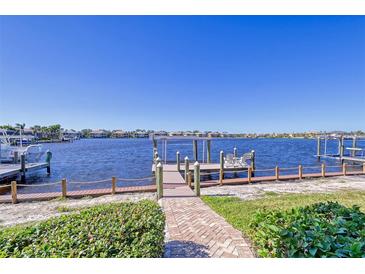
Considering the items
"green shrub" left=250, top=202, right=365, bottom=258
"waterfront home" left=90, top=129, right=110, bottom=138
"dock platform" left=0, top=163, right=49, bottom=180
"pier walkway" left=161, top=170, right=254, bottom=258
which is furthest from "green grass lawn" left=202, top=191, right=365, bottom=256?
"waterfront home" left=90, top=129, right=110, bottom=138

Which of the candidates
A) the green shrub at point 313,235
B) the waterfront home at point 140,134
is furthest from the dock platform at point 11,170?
the waterfront home at point 140,134

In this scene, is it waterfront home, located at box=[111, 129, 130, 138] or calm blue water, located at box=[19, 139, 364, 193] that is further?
waterfront home, located at box=[111, 129, 130, 138]

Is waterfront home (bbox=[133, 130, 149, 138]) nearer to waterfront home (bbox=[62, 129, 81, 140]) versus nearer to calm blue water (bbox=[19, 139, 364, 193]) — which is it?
waterfront home (bbox=[62, 129, 81, 140])

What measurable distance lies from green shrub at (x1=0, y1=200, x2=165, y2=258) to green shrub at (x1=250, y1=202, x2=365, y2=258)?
1480 millimetres

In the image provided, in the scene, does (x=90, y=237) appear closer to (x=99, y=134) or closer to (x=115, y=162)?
(x=115, y=162)

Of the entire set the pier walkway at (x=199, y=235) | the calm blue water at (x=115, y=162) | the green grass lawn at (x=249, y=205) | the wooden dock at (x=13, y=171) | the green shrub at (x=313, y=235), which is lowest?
the calm blue water at (x=115, y=162)

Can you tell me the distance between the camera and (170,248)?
4.05 metres

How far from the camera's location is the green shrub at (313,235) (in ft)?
7.75

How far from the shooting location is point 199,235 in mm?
4637

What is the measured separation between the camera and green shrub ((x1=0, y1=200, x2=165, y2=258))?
2287mm

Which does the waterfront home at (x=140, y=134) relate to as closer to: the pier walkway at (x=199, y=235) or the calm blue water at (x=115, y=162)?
the calm blue water at (x=115, y=162)

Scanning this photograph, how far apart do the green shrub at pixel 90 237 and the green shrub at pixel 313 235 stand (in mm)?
1480

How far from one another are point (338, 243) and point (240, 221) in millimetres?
3581
